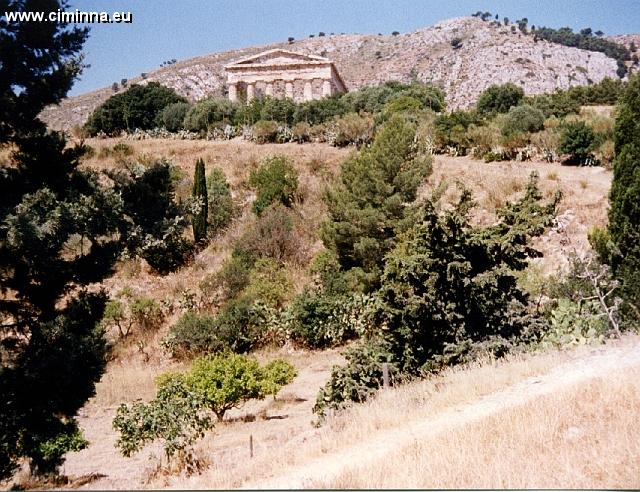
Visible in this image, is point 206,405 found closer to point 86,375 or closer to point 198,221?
point 86,375

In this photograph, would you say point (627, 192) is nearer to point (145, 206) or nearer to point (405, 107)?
point (145, 206)

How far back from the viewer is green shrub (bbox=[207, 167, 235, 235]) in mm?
24172

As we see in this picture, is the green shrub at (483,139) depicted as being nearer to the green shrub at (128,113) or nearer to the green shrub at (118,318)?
the green shrub at (118,318)

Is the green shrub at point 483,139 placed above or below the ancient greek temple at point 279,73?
below

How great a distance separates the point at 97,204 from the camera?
750cm

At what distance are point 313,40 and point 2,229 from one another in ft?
336

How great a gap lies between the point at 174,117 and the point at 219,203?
1554 cm

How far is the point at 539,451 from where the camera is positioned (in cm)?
527

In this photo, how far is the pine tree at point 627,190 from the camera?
450 inches

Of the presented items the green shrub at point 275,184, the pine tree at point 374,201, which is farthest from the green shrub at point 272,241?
the green shrub at point 275,184

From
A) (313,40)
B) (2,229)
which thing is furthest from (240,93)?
(313,40)

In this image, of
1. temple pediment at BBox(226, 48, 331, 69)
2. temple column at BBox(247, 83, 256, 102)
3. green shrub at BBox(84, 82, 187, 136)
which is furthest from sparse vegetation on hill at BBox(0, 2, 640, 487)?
temple pediment at BBox(226, 48, 331, 69)

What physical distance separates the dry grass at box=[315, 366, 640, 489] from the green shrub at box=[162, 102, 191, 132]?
34676mm

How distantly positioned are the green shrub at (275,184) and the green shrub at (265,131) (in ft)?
23.5
